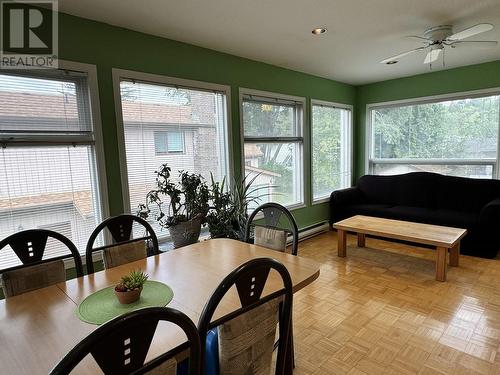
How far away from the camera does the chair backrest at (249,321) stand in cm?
94

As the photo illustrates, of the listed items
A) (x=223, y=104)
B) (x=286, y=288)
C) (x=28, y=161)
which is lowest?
(x=286, y=288)

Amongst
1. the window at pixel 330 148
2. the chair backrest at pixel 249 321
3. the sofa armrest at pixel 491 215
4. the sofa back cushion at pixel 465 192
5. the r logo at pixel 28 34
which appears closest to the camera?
the chair backrest at pixel 249 321

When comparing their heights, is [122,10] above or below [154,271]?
above

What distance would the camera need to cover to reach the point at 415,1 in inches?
89.3

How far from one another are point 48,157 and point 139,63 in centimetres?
111

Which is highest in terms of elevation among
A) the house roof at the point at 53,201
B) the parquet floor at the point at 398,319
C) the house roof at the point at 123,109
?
the house roof at the point at 123,109

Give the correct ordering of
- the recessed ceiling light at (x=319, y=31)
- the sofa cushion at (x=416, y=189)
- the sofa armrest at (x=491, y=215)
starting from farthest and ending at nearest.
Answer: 1. the sofa cushion at (x=416, y=189)
2. the sofa armrest at (x=491, y=215)
3. the recessed ceiling light at (x=319, y=31)

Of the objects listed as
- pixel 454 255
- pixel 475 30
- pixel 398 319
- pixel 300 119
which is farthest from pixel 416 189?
pixel 398 319

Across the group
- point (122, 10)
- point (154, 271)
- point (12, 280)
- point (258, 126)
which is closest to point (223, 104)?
point (258, 126)

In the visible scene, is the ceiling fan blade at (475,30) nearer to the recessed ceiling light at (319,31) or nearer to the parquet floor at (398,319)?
the recessed ceiling light at (319,31)

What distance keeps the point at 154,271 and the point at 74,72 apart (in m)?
1.76

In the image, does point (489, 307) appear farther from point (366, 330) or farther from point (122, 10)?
point (122, 10)

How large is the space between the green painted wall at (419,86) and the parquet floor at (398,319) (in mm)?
2369

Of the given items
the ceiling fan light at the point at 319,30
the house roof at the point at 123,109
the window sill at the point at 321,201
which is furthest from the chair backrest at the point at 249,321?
the window sill at the point at 321,201
